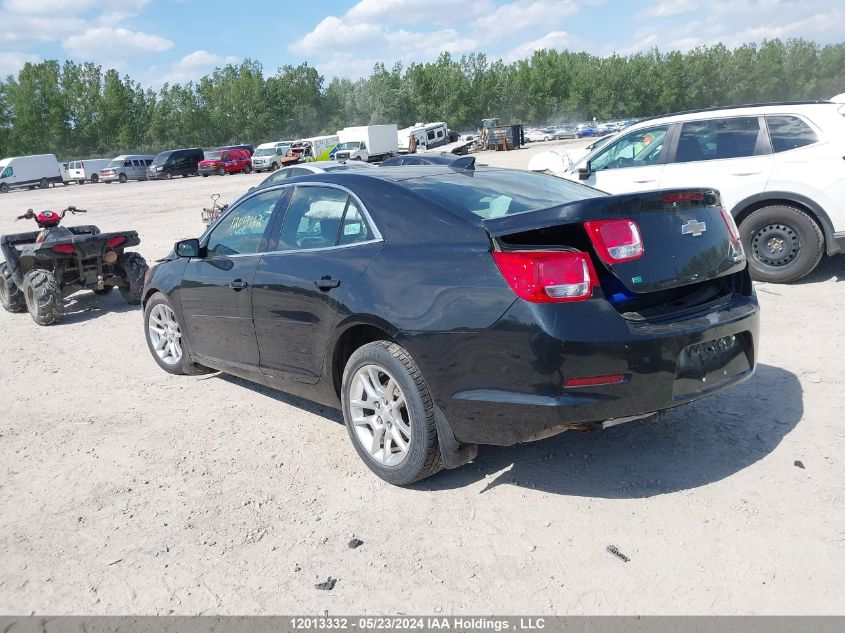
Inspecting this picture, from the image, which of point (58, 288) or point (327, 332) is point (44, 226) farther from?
point (327, 332)

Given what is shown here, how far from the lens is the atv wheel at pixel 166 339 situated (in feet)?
18.8

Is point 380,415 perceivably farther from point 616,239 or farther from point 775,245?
point 775,245

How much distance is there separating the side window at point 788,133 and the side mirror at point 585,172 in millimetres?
2066

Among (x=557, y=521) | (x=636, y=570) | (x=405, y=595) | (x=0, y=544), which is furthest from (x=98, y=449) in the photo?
(x=636, y=570)

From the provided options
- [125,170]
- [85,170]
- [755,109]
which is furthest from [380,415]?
[85,170]

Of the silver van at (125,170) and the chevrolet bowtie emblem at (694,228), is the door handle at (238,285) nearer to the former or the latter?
the chevrolet bowtie emblem at (694,228)

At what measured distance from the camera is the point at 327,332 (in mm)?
3967

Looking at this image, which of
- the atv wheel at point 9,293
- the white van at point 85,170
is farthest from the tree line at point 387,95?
the atv wheel at point 9,293

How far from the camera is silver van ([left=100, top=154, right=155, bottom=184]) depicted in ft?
160

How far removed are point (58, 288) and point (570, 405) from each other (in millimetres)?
7262

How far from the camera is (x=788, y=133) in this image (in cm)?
755

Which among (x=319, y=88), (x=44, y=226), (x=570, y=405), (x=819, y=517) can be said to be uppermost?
(x=319, y=88)

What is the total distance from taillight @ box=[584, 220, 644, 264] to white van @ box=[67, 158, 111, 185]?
53.9 meters

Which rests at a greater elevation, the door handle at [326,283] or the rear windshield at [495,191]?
the rear windshield at [495,191]
